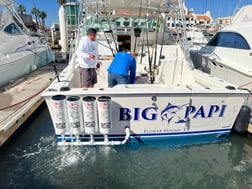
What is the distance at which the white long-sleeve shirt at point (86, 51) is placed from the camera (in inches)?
147

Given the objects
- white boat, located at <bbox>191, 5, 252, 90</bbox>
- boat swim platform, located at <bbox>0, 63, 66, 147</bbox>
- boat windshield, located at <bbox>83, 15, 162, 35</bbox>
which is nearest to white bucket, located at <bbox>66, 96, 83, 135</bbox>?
boat swim platform, located at <bbox>0, 63, 66, 147</bbox>

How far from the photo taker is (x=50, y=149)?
3527 millimetres

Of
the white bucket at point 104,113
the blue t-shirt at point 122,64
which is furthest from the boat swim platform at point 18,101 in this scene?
the blue t-shirt at point 122,64

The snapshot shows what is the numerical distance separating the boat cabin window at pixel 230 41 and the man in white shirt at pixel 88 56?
4216 mm

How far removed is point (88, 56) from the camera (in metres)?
3.77

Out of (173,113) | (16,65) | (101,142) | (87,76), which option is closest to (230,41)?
(173,113)

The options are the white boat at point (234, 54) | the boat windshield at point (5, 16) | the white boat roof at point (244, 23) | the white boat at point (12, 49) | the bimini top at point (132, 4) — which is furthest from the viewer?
the boat windshield at point (5, 16)

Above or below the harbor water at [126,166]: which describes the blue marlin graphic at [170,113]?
above

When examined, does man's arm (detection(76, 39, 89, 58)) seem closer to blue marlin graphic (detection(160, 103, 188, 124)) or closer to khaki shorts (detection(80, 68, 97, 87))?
khaki shorts (detection(80, 68, 97, 87))

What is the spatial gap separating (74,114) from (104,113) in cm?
45

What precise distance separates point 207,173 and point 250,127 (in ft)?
5.53

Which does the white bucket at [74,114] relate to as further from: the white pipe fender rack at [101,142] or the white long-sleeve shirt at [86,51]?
the white long-sleeve shirt at [86,51]

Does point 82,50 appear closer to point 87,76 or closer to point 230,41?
point 87,76

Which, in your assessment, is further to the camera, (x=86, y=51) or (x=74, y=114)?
(x=86, y=51)
